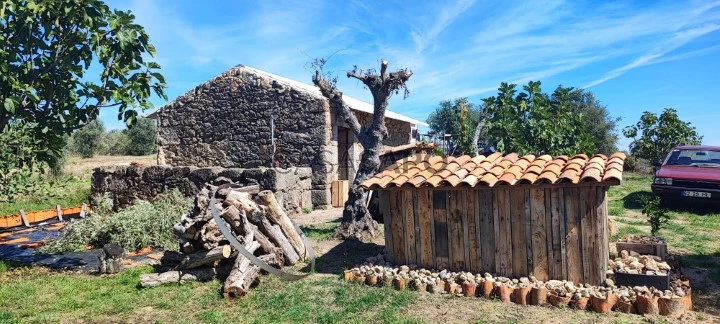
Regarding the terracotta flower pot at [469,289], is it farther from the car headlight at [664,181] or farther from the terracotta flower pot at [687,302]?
the car headlight at [664,181]

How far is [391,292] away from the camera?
17.5 feet

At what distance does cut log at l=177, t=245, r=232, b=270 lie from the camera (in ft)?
20.4

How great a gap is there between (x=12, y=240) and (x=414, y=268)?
879cm

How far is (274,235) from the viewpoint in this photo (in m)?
7.07

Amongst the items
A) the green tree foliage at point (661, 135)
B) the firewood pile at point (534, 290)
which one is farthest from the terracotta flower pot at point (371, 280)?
the green tree foliage at point (661, 135)

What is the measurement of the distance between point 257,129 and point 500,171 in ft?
30.4

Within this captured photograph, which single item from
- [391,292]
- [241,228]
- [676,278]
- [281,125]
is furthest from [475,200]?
[281,125]

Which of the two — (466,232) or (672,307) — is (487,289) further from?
(672,307)

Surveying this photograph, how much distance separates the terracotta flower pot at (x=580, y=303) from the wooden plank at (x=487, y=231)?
1.02 metres

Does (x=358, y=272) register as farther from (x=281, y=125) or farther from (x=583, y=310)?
(x=281, y=125)

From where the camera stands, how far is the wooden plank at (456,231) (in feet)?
18.8

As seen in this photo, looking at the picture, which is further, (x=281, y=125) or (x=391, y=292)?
(x=281, y=125)

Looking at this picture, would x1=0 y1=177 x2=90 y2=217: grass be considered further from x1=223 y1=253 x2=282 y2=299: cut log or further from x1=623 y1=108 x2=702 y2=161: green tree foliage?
x1=623 y1=108 x2=702 y2=161: green tree foliage

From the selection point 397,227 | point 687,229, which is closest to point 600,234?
point 397,227
